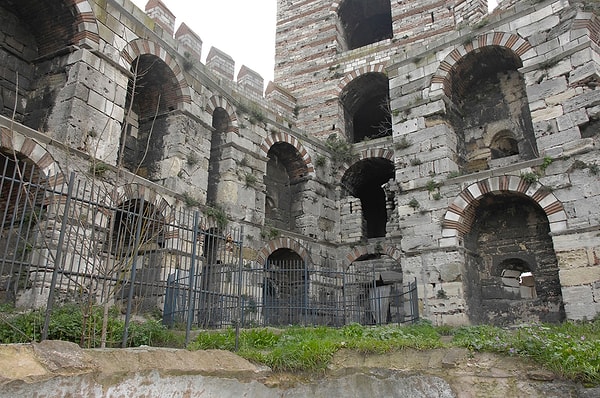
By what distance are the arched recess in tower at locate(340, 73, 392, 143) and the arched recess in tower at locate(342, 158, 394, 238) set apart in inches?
49.4

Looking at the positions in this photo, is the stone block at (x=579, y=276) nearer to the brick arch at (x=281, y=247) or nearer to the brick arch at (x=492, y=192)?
the brick arch at (x=492, y=192)

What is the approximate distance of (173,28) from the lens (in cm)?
1241

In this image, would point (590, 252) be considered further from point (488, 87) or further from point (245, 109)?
point (245, 109)

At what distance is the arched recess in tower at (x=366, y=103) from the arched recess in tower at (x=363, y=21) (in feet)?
8.25

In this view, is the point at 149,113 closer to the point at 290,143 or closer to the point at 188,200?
the point at 188,200

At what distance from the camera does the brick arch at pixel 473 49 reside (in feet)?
34.9

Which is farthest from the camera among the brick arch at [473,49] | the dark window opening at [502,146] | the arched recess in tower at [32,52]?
the dark window opening at [502,146]

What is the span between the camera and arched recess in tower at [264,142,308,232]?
14.0 meters

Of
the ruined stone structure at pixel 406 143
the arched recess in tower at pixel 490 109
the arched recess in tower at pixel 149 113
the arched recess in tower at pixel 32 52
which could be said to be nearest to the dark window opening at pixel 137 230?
the ruined stone structure at pixel 406 143

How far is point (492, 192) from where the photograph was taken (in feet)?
32.9

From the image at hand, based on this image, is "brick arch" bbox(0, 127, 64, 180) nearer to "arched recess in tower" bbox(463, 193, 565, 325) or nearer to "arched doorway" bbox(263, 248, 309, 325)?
"arched doorway" bbox(263, 248, 309, 325)

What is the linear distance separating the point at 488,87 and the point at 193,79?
284 inches

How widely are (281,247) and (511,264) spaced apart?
5.58m

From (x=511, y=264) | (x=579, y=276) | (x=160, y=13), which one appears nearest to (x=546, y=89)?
(x=511, y=264)
